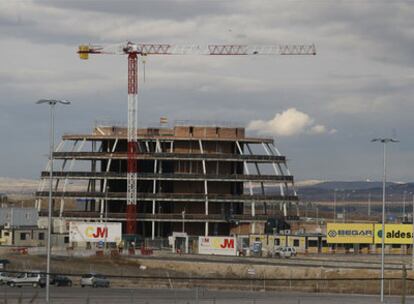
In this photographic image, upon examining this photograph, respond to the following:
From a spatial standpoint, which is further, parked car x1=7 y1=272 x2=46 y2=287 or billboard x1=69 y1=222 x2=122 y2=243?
billboard x1=69 y1=222 x2=122 y2=243

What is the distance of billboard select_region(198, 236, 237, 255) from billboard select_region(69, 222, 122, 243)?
1433 cm

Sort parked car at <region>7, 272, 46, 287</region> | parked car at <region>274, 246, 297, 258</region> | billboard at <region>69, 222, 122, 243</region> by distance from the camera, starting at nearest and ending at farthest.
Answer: parked car at <region>7, 272, 46, 287</region>
parked car at <region>274, 246, 297, 258</region>
billboard at <region>69, 222, 122, 243</region>

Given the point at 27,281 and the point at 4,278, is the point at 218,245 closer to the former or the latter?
the point at 4,278

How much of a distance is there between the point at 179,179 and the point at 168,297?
345ft

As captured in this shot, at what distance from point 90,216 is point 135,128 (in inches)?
757

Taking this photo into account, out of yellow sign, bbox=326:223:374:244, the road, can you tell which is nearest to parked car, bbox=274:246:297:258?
yellow sign, bbox=326:223:374:244

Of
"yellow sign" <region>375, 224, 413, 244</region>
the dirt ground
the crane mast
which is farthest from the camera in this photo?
the crane mast

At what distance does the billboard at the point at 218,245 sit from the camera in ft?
489

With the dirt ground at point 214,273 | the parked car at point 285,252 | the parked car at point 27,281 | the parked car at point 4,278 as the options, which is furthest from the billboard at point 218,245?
the parked car at point 27,281

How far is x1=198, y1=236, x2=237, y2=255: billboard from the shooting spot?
149 m

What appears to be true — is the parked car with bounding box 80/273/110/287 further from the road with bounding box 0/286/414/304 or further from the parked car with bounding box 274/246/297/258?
the parked car with bounding box 274/246/297/258

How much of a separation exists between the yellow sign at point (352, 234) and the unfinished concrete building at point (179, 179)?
889 inches

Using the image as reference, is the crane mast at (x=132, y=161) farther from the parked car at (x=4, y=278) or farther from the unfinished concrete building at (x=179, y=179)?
the parked car at (x=4, y=278)

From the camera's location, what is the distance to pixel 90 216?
183625 mm
